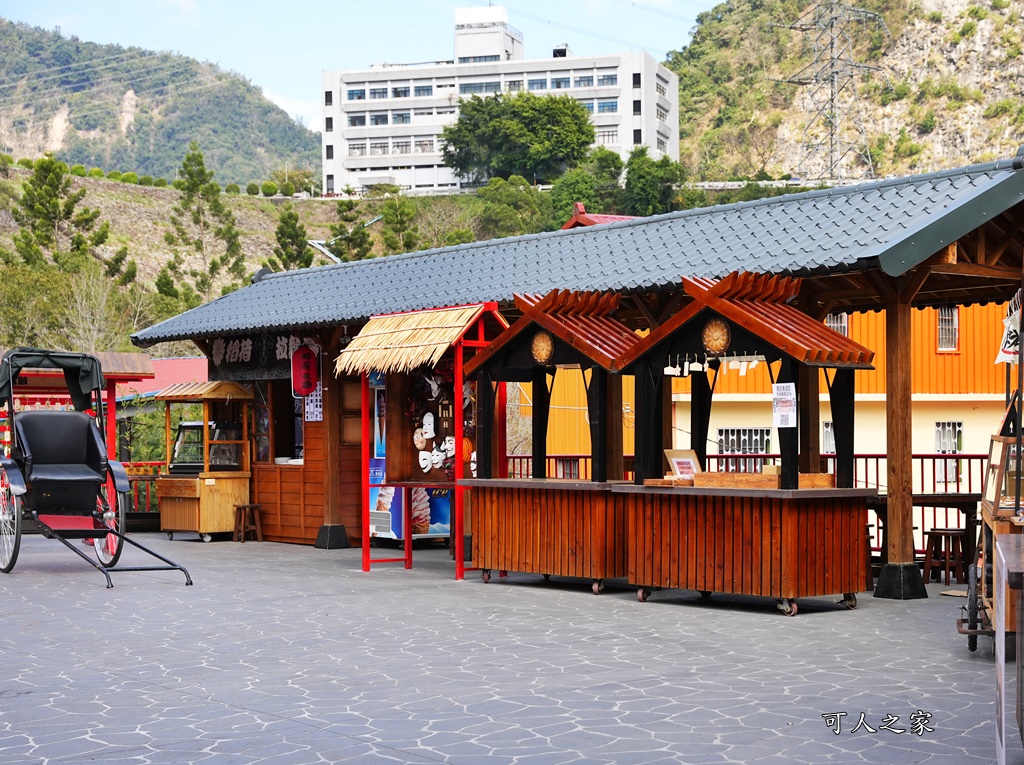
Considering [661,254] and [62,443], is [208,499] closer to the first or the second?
[62,443]

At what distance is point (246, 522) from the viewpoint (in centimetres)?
1852

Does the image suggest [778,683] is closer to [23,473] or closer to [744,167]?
[23,473]

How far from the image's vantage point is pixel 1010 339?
10.6 meters

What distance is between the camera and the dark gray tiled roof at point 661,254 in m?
10.8

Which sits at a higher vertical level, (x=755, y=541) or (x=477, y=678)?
(x=755, y=541)

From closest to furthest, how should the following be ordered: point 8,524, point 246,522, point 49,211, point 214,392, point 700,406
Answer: point 700,406 < point 8,524 < point 214,392 < point 246,522 < point 49,211

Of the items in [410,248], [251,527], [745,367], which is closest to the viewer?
[745,367]

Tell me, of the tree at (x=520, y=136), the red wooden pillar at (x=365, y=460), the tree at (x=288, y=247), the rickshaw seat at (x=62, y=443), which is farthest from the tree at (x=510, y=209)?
the red wooden pillar at (x=365, y=460)

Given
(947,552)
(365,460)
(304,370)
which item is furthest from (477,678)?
(304,370)

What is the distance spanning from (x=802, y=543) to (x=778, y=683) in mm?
3102

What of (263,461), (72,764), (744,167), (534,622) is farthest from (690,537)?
(744,167)

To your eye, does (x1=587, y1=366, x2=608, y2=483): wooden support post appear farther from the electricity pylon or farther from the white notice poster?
the electricity pylon

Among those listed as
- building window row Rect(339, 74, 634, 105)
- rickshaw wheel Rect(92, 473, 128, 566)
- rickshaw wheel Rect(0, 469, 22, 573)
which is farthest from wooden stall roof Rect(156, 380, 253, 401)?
building window row Rect(339, 74, 634, 105)

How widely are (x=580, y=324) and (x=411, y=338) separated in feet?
6.29
